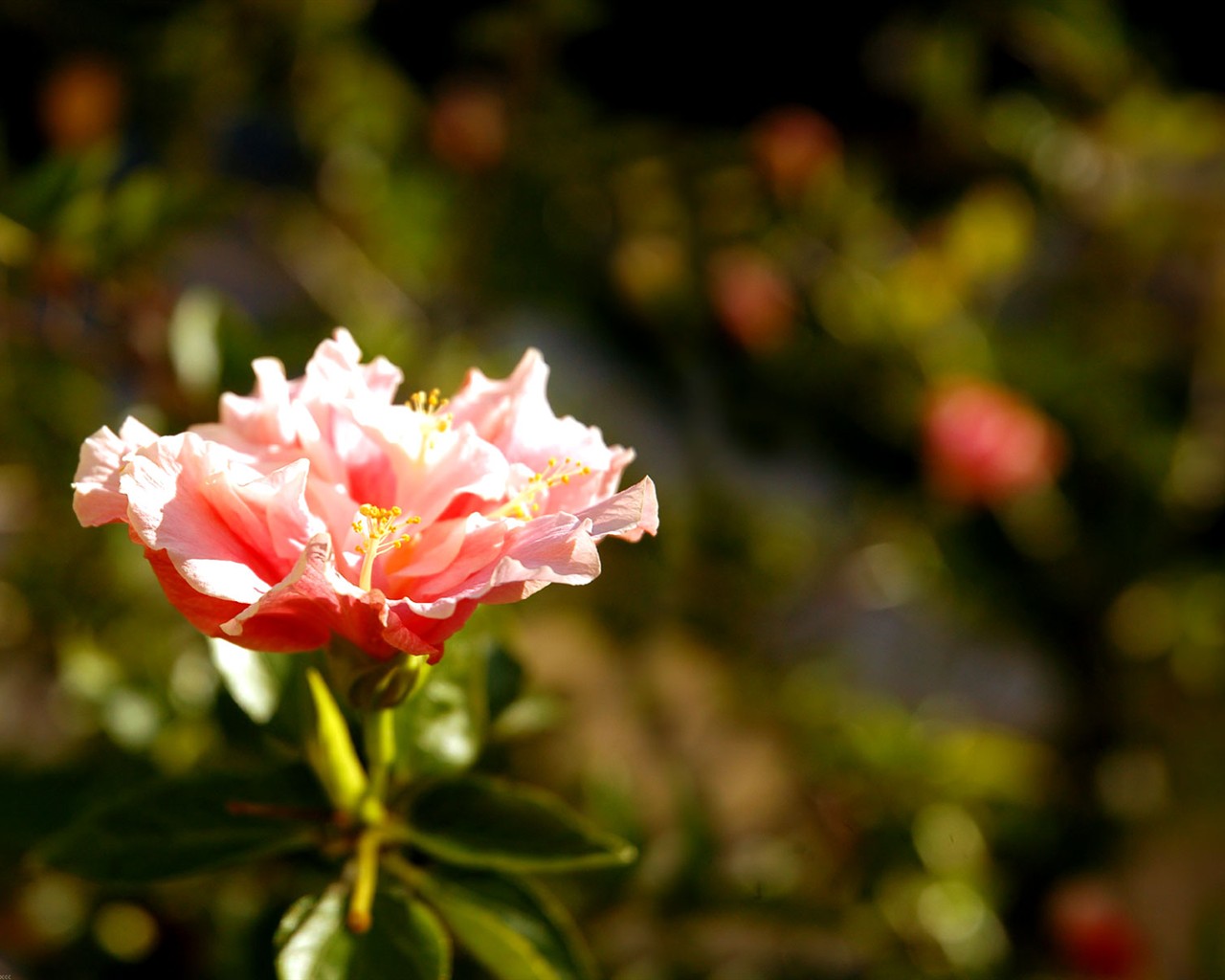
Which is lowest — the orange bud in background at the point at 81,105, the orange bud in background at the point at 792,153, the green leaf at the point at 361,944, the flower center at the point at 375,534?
the green leaf at the point at 361,944

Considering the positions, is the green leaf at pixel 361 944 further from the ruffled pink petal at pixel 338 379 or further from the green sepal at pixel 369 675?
the ruffled pink petal at pixel 338 379

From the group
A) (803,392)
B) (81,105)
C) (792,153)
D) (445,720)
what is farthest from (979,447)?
(81,105)

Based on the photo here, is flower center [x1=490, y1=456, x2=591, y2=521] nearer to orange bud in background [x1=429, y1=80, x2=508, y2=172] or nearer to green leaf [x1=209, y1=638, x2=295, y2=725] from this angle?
green leaf [x1=209, y1=638, x2=295, y2=725]

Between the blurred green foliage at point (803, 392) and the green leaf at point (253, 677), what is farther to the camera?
the blurred green foliage at point (803, 392)

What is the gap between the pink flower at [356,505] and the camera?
1.24 ft

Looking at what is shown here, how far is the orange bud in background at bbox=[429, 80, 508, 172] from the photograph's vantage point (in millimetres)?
1321

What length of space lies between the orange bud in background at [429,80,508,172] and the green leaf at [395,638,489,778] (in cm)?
92

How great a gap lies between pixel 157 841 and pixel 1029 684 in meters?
1.56

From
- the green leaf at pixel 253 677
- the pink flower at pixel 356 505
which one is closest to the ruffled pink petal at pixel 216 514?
the pink flower at pixel 356 505

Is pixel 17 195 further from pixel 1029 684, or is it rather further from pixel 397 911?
pixel 1029 684

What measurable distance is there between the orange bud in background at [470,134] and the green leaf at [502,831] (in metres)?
0.97

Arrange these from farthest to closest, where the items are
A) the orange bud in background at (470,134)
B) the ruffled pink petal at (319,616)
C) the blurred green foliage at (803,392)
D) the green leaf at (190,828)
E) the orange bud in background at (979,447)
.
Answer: the orange bud in background at (470,134) → the orange bud in background at (979,447) → the blurred green foliage at (803,392) → the green leaf at (190,828) → the ruffled pink petal at (319,616)

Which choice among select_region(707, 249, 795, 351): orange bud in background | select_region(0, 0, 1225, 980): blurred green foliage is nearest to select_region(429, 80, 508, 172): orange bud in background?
select_region(0, 0, 1225, 980): blurred green foliage

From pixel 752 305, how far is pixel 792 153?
0.64 feet
